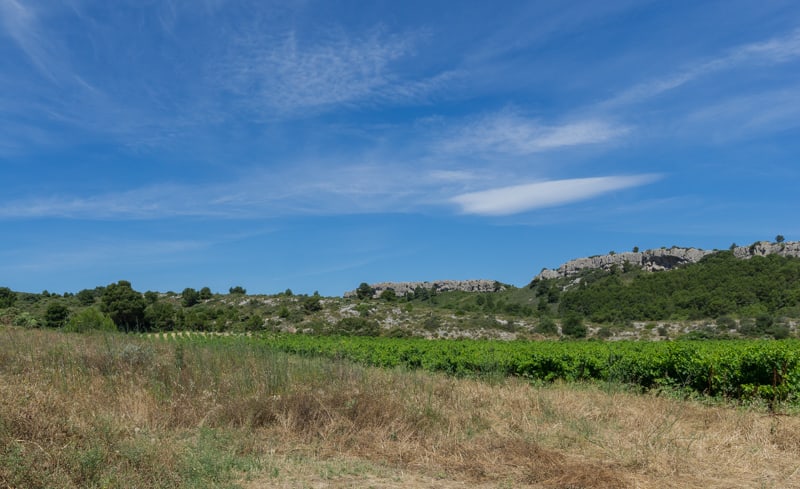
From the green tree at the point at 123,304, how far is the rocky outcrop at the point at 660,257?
65890 mm

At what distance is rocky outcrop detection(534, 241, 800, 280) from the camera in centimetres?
6725

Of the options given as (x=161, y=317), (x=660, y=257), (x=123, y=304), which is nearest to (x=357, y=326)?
(x=161, y=317)

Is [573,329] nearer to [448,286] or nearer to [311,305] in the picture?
[311,305]

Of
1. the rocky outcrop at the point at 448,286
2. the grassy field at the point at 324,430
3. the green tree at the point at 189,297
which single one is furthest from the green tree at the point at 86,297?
the rocky outcrop at the point at 448,286

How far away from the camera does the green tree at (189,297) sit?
2458 inches

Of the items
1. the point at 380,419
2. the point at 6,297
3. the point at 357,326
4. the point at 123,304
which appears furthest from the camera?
the point at 357,326

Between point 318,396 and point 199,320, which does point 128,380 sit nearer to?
point 318,396

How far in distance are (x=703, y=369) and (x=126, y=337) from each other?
14.1m

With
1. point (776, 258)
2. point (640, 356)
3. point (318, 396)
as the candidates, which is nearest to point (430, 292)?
point (776, 258)

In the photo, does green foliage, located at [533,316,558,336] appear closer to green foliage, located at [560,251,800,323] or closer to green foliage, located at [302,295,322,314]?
green foliage, located at [560,251,800,323]

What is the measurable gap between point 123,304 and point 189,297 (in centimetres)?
1775

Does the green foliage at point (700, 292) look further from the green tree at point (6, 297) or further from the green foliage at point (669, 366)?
the green tree at point (6, 297)

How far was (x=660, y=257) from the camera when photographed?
80750 millimetres

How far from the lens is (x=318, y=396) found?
8.72 metres
